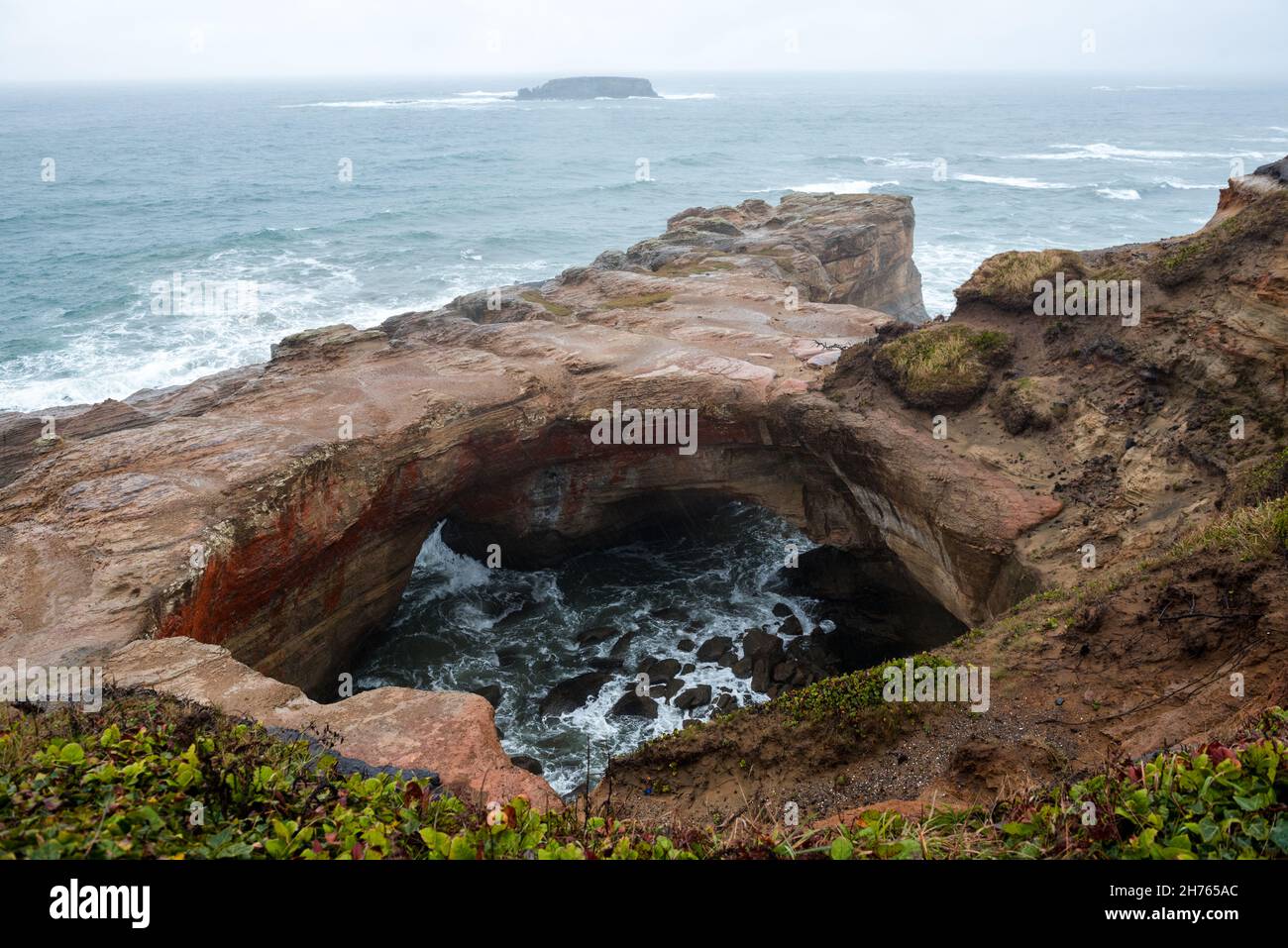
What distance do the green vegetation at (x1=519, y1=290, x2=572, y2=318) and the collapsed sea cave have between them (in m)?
6.67

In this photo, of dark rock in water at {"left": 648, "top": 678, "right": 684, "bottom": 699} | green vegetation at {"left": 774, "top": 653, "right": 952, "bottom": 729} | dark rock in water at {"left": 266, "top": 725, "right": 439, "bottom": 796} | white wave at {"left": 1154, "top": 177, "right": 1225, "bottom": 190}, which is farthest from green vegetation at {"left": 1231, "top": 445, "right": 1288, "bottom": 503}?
white wave at {"left": 1154, "top": 177, "right": 1225, "bottom": 190}

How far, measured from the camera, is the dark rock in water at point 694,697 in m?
18.6

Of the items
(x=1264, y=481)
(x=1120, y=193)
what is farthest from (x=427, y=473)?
(x=1120, y=193)

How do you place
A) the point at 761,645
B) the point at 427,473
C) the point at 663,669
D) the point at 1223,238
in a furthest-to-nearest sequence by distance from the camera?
the point at 761,645
the point at 663,669
the point at 427,473
the point at 1223,238

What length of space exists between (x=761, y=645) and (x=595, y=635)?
409 centimetres

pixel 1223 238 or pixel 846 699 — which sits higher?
pixel 1223 238

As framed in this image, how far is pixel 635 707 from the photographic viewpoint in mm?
18641

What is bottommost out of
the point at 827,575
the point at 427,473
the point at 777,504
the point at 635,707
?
the point at 635,707

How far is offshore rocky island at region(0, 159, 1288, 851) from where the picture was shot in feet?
36.3

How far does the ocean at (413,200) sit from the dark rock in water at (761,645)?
27.6 meters

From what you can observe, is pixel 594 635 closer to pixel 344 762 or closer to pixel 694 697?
pixel 694 697

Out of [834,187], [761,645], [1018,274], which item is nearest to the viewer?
[1018,274]

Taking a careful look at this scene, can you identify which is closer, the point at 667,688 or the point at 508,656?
the point at 667,688

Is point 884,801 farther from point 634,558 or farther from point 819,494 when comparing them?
point 634,558
